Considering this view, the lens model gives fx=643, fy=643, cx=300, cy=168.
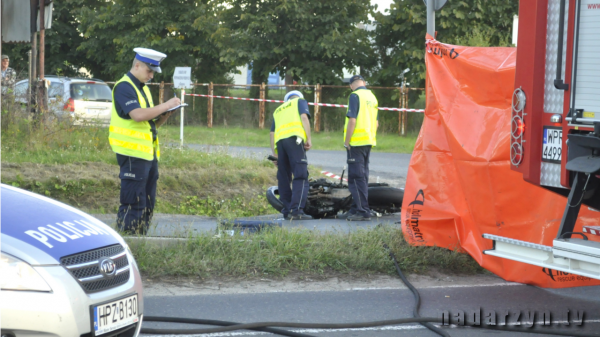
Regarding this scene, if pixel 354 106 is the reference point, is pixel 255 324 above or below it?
below

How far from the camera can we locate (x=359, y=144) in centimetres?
858

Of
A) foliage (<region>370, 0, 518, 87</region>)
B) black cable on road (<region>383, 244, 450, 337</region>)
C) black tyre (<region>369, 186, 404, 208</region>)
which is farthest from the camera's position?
foliage (<region>370, 0, 518, 87</region>)

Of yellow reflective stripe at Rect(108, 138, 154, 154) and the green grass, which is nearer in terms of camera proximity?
yellow reflective stripe at Rect(108, 138, 154, 154)

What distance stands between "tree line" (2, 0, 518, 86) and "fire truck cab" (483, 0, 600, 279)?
18.5m

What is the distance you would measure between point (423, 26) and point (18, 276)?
2536 centimetres

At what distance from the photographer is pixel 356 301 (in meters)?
5.21

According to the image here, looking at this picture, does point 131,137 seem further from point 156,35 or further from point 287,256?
point 156,35

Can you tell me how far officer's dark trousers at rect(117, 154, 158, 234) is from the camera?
6.17 m

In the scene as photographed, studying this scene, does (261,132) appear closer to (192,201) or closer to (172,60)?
(172,60)

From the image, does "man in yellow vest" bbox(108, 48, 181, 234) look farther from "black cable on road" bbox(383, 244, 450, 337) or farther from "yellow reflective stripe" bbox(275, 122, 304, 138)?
"yellow reflective stripe" bbox(275, 122, 304, 138)

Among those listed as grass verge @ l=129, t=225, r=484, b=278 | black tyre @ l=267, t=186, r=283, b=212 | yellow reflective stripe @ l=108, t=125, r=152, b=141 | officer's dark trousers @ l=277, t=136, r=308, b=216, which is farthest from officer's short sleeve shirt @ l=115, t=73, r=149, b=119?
black tyre @ l=267, t=186, r=283, b=212

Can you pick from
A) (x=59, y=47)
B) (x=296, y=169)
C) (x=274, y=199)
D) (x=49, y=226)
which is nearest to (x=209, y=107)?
(x=59, y=47)

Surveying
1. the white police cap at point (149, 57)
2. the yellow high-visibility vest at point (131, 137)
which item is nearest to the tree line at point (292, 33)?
the white police cap at point (149, 57)

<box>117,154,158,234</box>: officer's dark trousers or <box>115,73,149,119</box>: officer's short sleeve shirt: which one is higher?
<box>115,73,149,119</box>: officer's short sleeve shirt
